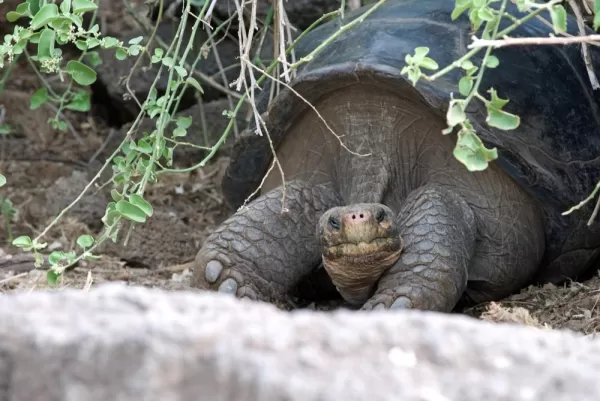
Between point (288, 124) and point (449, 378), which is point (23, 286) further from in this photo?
point (449, 378)

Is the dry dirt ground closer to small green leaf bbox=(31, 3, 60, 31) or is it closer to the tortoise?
the tortoise

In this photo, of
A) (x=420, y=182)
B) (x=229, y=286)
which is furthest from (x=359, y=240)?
(x=420, y=182)

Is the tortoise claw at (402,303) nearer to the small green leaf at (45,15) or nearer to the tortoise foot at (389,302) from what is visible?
the tortoise foot at (389,302)

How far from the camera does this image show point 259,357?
126 centimetres

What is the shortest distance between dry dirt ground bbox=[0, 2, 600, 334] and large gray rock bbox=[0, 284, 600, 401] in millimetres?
1525

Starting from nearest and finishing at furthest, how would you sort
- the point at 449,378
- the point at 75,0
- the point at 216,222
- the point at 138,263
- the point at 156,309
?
the point at 449,378, the point at 156,309, the point at 75,0, the point at 138,263, the point at 216,222

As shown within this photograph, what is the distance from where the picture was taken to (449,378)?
1.31m

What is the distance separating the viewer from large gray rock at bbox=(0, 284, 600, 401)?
1241 millimetres

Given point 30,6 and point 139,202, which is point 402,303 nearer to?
point 139,202

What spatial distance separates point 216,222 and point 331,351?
3.63 m

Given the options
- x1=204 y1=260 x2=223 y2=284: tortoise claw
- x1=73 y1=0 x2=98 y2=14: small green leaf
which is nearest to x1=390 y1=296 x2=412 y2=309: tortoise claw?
x1=204 y1=260 x2=223 y2=284: tortoise claw

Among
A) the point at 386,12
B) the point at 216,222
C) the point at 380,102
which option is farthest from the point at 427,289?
the point at 216,222

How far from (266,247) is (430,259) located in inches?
24.0

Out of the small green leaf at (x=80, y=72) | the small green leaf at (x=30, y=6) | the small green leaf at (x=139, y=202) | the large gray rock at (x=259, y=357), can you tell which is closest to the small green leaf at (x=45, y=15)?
the small green leaf at (x=30, y=6)
